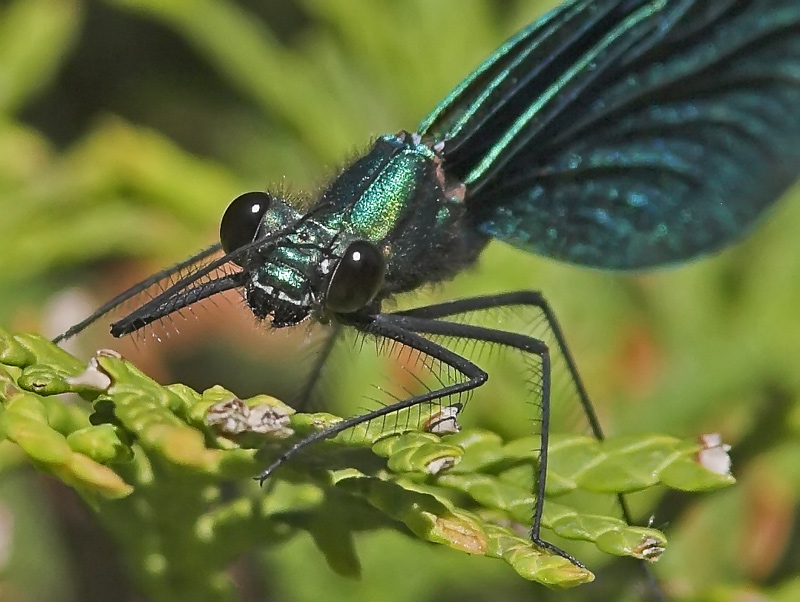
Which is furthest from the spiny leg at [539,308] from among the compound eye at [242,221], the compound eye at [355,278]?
the compound eye at [242,221]

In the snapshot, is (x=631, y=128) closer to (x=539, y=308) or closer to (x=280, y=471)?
(x=539, y=308)

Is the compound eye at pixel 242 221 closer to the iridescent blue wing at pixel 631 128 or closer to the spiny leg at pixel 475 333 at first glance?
the spiny leg at pixel 475 333

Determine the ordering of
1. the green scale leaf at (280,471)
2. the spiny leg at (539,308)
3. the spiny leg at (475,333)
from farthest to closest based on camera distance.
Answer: the spiny leg at (539,308) < the spiny leg at (475,333) < the green scale leaf at (280,471)

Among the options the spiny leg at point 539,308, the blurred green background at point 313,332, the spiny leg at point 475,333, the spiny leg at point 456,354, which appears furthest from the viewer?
the blurred green background at point 313,332

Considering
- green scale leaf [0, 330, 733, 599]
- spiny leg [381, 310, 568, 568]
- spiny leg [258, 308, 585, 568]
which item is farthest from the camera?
spiny leg [381, 310, 568, 568]

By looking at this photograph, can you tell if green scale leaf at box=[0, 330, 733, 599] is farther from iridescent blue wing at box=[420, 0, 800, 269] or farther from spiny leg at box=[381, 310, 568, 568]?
iridescent blue wing at box=[420, 0, 800, 269]

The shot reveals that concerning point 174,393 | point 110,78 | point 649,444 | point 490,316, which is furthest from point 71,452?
point 110,78

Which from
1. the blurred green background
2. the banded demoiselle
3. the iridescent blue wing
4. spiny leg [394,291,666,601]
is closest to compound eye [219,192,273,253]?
the banded demoiselle

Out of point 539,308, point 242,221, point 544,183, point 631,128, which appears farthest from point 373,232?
point 631,128
